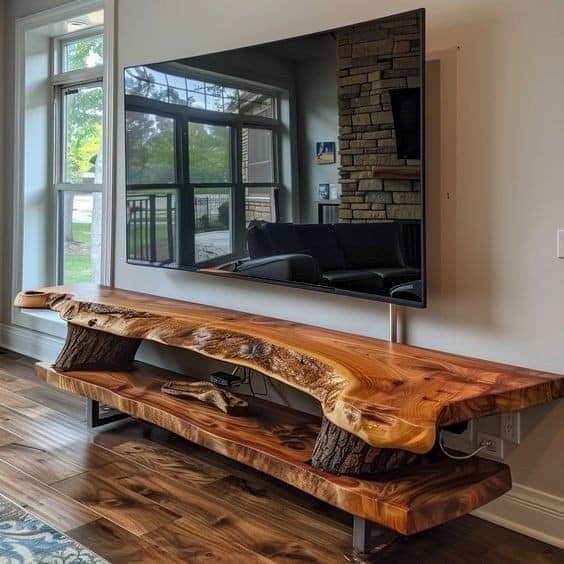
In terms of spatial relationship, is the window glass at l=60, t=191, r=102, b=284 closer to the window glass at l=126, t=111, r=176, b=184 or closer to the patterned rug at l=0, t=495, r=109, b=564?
the window glass at l=126, t=111, r=176, b=184

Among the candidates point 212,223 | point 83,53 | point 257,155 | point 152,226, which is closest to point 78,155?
point 83,53

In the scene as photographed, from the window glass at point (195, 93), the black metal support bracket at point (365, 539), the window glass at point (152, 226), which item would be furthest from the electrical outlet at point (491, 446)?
the window glass at point (152, 226)

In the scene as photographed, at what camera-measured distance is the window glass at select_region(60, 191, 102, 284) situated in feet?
14.3

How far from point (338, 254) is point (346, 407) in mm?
870

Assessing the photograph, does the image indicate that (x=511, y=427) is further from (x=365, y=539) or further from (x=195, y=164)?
(x=195, y=164)

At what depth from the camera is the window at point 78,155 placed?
14.1 feet

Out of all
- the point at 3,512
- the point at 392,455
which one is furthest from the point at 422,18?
the point at 3,512

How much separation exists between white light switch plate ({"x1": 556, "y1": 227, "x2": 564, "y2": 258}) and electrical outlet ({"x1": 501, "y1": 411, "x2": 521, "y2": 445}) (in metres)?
0.53

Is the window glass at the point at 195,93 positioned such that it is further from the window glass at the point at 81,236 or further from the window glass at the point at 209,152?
the window glass at the point at 81,236

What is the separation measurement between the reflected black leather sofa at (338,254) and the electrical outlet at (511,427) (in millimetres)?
547

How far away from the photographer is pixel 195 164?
308 centimetres

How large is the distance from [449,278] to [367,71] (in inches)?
29.9

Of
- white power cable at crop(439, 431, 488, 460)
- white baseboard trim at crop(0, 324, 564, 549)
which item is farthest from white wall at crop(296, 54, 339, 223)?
white baseboard trim at crop(0, 324, 564, 549)

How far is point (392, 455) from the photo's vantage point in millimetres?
2027
